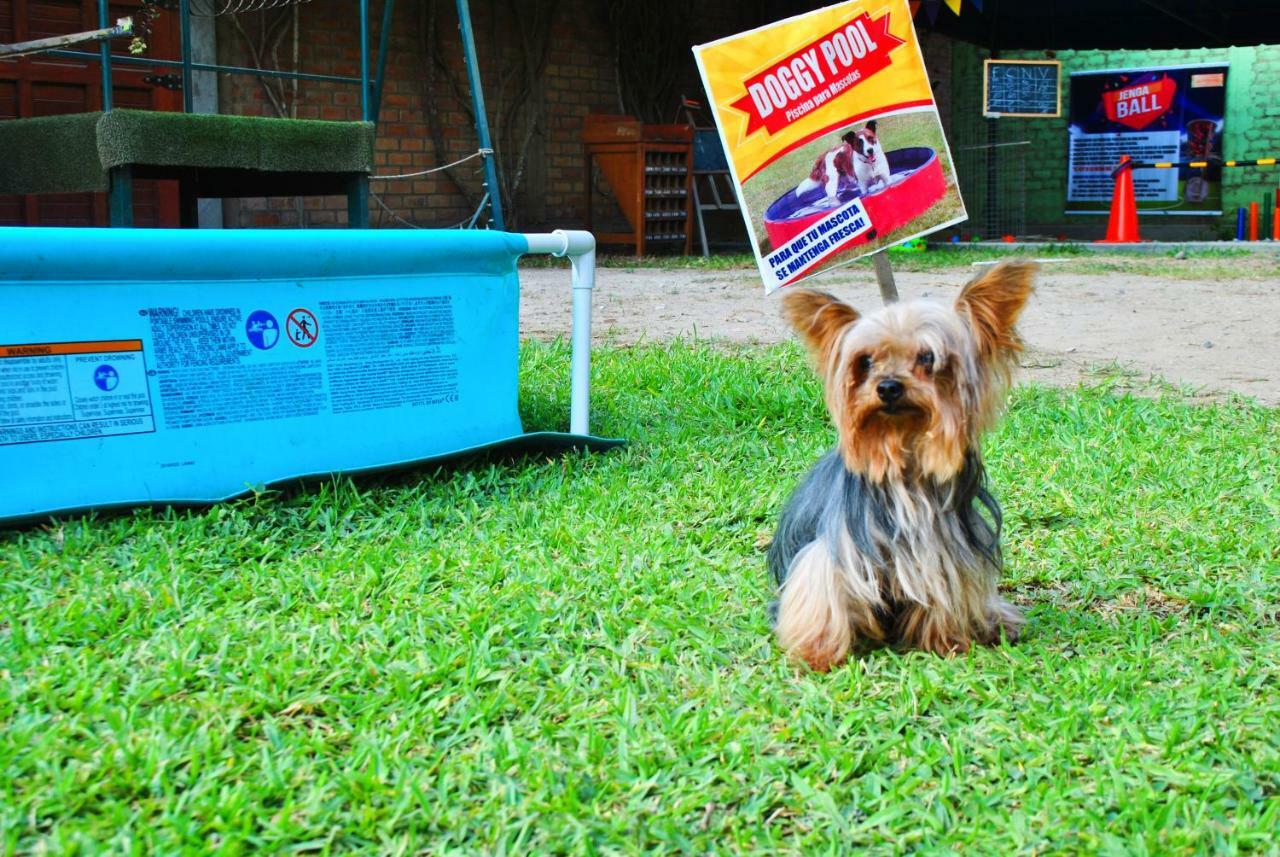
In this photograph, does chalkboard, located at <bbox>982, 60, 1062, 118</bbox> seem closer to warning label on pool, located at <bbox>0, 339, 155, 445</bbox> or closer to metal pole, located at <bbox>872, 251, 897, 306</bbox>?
metal pole, located at <bbox>872, 251, 897, 306</bbox>

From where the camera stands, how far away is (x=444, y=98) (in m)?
12.6

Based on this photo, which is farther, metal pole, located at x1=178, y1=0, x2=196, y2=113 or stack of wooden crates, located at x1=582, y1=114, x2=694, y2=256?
stack of wooden crates, located at x1=582, y1=114, x2=694, y2=256

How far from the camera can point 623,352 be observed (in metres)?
6.74

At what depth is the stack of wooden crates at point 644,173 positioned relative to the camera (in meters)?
12.4

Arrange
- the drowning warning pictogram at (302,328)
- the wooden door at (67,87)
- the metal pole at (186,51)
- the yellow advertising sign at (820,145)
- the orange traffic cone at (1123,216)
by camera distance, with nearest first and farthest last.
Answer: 1. the drowning warning pictogram at (302,328)
2. the yellow advertising sign at (820,145)
3. the metal pole at (186,51)
4. the wooden door at (67,87)
5. the orange traffic cone at (1123,216)

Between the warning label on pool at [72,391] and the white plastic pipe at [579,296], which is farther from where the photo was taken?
the white plastic pipe at [579,296]

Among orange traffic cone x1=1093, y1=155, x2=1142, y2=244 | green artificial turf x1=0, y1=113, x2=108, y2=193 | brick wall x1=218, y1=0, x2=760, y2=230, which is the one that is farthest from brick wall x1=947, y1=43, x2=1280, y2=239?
green artificial turf x1=0, y1=113, x2=108, y2=193

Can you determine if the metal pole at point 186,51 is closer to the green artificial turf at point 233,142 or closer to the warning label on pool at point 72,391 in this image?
the green artificial turf at point 233,142

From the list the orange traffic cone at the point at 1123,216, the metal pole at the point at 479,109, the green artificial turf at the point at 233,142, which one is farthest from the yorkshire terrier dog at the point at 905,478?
the orange traffic cone at the point at 1123,216

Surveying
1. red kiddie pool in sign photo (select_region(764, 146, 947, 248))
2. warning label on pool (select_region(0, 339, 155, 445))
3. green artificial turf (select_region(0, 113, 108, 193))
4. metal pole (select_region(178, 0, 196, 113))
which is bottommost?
warning label on pool (select_region(0, 339, 155, 445))

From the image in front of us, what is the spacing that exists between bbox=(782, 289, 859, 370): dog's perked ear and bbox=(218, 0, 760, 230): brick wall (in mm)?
8756

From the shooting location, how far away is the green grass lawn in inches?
86.0

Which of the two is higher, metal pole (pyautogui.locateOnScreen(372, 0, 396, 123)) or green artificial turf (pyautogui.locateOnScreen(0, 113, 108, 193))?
metal pole (pyautogui.locateOnScreen(372, 0, 396, 123))

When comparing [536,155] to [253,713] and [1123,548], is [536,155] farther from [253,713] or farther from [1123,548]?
[253,713]
